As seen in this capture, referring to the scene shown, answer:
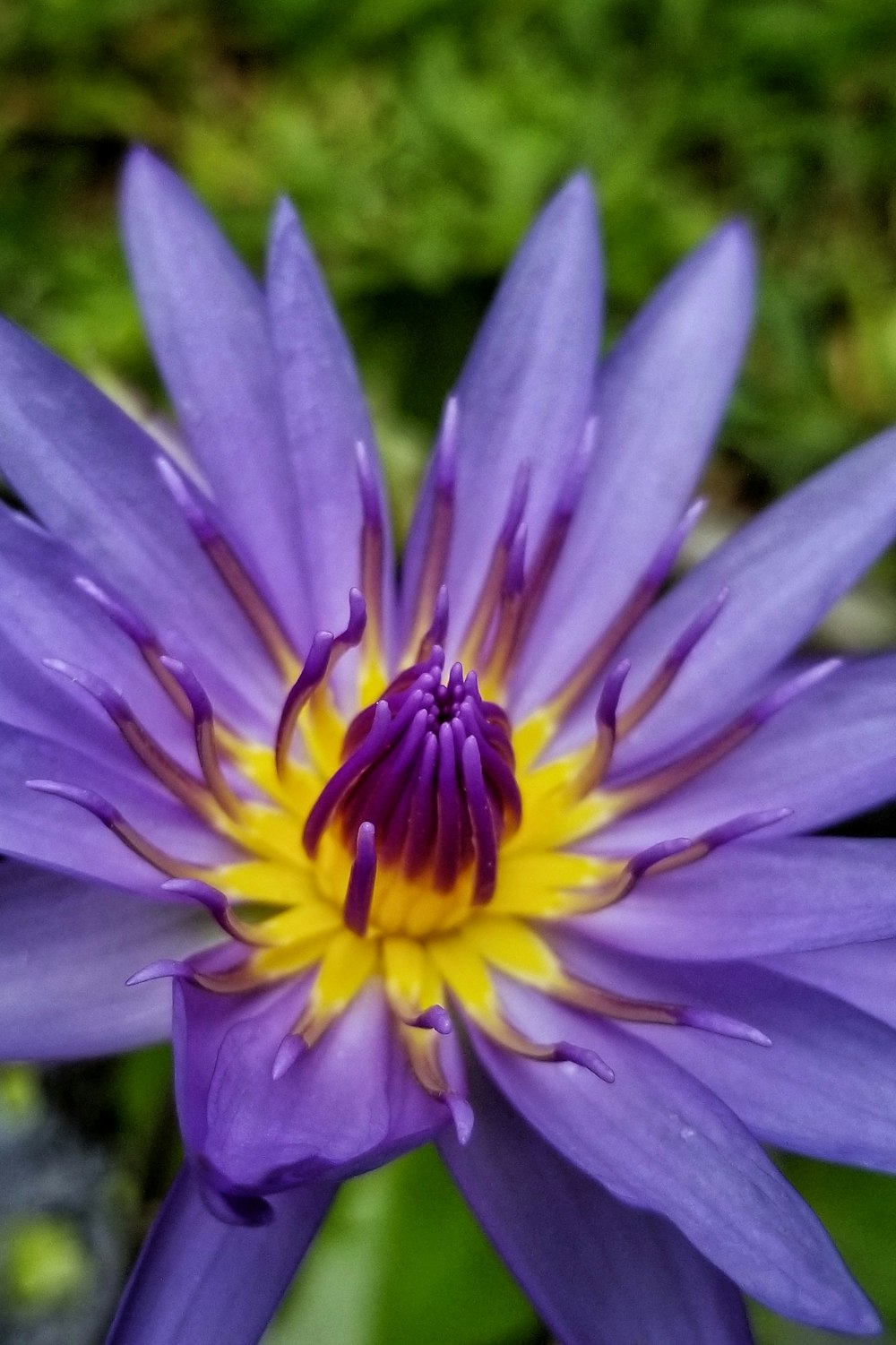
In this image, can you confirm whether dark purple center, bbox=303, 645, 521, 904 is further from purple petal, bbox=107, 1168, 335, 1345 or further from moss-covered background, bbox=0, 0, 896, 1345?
moss-covered background, bbox=0, 0, 896, 1345

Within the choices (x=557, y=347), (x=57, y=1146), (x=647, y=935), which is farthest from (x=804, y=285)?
(x=57, y=1146)

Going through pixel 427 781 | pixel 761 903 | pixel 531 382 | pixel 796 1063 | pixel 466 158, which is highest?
pixel 466 158

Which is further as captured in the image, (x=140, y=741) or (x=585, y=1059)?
(x=140, y=741)

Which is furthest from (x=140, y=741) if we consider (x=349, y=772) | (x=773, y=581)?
(x=773, y=581)

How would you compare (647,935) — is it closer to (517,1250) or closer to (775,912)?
(775,912)

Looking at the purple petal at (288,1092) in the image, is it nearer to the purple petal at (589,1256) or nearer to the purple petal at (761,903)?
the purple petal at (589,1256)

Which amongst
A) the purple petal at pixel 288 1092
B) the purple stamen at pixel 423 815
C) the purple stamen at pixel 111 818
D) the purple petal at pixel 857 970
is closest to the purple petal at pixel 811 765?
the purple petal at pixel 857 970

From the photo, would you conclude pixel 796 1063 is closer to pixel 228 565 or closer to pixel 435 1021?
pixel 435 1021

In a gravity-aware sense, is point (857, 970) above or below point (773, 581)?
below

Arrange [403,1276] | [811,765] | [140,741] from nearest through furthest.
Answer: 1. [140,741]
2. [811,765]
3. [403,1276]
